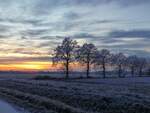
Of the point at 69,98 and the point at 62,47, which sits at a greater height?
the point at 62,47

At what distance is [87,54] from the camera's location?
12838 centimetres

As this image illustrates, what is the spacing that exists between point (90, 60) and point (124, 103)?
10220 cm

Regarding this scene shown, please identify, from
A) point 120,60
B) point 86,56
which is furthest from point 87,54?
point 120,60

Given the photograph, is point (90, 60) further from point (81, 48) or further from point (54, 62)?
point (54, 62)

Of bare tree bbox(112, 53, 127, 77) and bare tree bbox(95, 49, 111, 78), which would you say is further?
bare tree bbox(112, 53, 127, 77)

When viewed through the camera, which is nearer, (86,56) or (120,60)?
(86,56)

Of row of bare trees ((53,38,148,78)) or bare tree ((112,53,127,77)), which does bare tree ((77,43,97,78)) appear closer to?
row of bare trees ((53,38,148,78))

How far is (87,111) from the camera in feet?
77.0

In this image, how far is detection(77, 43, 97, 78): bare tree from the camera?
125m

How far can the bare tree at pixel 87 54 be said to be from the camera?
410 feet

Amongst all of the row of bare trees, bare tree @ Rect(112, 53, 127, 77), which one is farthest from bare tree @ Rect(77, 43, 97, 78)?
bare tree @ Rect(112, 53, 127, 77)

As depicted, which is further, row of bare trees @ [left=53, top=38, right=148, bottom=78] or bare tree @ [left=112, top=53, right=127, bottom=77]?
bare tree @ [left=112, top=53, right=127, bottom=77]

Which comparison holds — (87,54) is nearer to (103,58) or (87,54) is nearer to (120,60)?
(103,58)

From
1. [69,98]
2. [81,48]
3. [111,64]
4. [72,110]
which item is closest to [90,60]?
[81,48]
